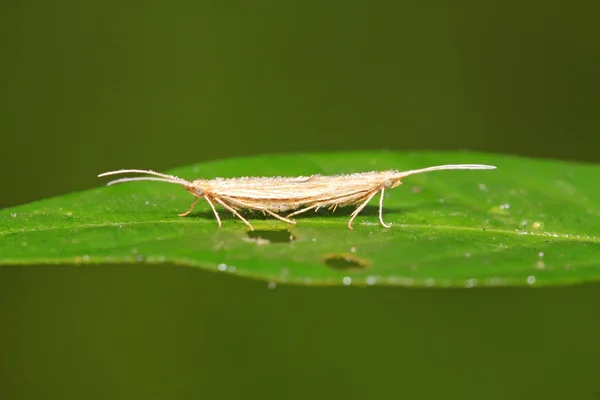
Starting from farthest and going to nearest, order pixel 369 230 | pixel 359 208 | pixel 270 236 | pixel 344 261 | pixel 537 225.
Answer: pixel 359 208
pixel 537 225
pixel 369 230
pixel 270 236
pixel 344 261

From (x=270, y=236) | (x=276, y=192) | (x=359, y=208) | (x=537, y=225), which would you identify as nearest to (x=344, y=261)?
(x=270, y=236)

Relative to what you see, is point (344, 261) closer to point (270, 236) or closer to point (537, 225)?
point (270, 236)

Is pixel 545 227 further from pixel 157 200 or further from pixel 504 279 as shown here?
pixel 157 200

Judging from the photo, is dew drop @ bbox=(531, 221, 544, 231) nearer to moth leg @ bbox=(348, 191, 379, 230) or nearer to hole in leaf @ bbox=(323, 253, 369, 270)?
moth leg @ bbox=(348, 191, 379, 230)

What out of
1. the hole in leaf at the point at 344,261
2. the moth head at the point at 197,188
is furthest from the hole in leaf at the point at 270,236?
the moth head at the point at 197,188

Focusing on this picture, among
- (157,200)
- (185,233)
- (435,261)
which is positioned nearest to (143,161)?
(157,200)

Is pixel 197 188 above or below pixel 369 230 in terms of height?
above

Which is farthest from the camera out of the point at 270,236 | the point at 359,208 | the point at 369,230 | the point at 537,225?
the point at 359,208

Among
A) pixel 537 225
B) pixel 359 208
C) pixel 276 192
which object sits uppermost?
pixel 276 192
